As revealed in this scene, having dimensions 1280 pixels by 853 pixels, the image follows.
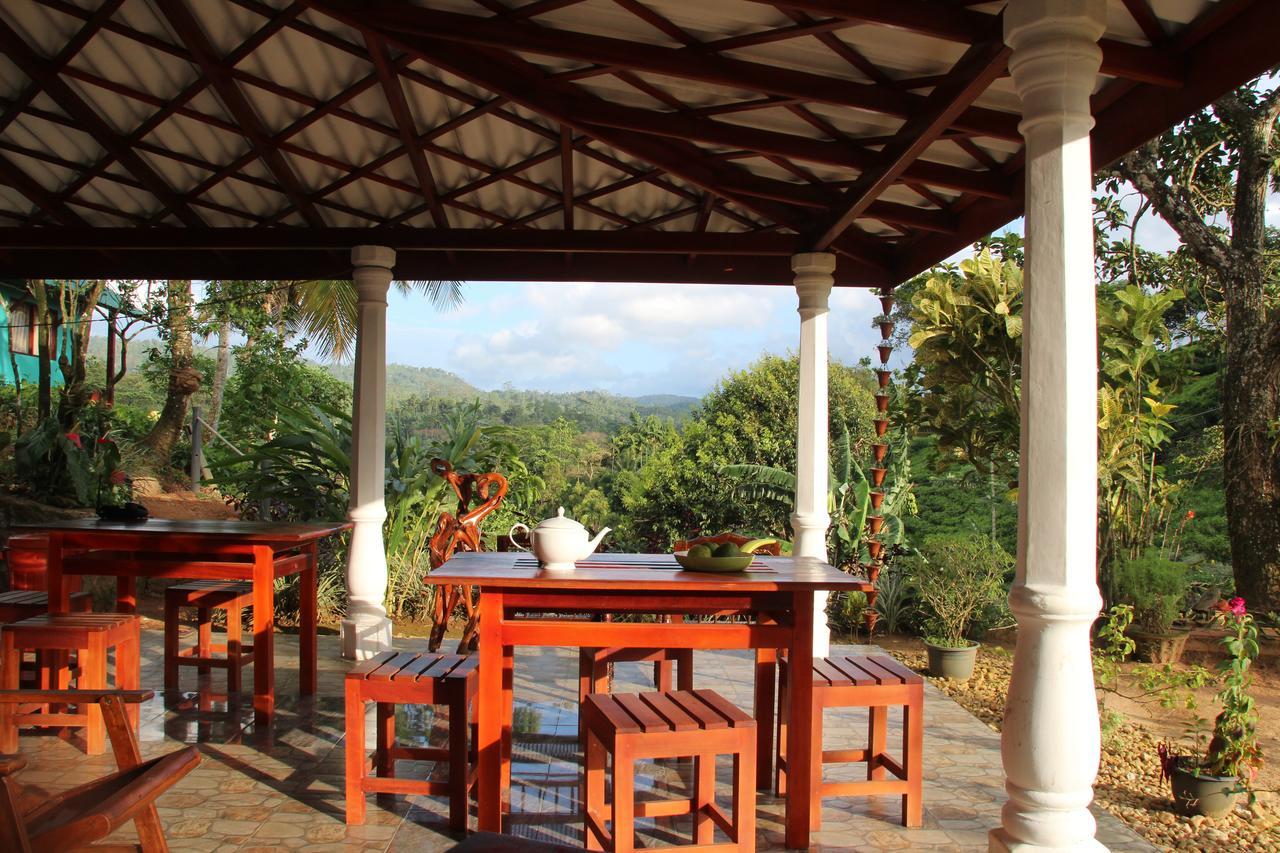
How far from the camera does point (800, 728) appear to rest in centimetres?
372

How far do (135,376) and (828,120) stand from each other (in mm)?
24469

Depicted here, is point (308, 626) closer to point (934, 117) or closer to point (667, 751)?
point (667, 751)

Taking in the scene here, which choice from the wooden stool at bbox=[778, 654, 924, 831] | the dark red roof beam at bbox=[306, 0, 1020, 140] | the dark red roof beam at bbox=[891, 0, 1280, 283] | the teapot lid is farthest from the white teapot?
the dark red roof beam at bbox=[891, 0, 1280, 283]

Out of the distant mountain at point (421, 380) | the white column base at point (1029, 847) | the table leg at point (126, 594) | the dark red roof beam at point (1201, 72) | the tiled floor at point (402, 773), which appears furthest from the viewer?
the distant mountain at point (421, 380)

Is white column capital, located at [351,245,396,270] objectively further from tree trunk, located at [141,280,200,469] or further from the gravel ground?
tree trunk, located at [141,280,200,469]

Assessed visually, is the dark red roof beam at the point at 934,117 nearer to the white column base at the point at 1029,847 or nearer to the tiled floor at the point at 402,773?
the white column base at the point at 1029,847

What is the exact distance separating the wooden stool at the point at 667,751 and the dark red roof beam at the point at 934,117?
232 cm

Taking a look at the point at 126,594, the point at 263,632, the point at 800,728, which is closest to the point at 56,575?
the point at 126,594

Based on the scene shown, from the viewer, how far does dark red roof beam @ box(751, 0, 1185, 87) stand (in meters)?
3.16

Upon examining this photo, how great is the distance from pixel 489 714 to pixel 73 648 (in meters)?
2.11

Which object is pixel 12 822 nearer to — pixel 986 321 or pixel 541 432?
pixel 986 321

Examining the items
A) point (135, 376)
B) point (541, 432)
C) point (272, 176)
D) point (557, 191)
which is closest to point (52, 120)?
point (272, 176)

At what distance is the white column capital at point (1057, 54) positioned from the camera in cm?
272

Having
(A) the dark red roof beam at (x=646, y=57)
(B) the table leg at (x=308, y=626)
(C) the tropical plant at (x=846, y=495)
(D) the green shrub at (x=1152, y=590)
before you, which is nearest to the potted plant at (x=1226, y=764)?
(A) the dark red roof beam at (x=646, y=57)
